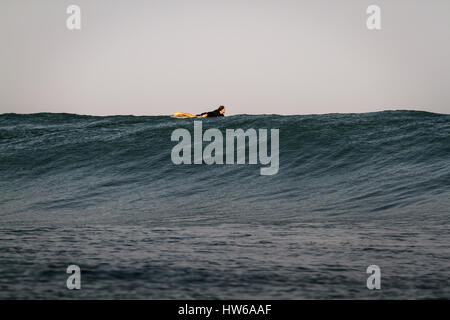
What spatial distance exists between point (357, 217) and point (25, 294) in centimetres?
664

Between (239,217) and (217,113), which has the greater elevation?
(217,113)

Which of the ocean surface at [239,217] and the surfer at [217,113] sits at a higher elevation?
the surfer at [217,113]

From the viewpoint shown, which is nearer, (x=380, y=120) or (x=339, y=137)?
(x=339, y=137)

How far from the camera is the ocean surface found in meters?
4.83

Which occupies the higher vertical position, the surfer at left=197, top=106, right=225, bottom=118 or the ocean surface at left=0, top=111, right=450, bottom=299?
the surfer at left=197, top=106, right=225, bottom=118

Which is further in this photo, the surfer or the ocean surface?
the surfer

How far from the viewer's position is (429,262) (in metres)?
5.49

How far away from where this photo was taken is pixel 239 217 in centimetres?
970

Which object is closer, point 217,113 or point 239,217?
point 239,217

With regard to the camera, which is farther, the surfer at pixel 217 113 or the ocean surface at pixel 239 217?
the surfer at pixel 217 113

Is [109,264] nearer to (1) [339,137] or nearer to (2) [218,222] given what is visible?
(2) [218,222]

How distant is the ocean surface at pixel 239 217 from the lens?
483cm
